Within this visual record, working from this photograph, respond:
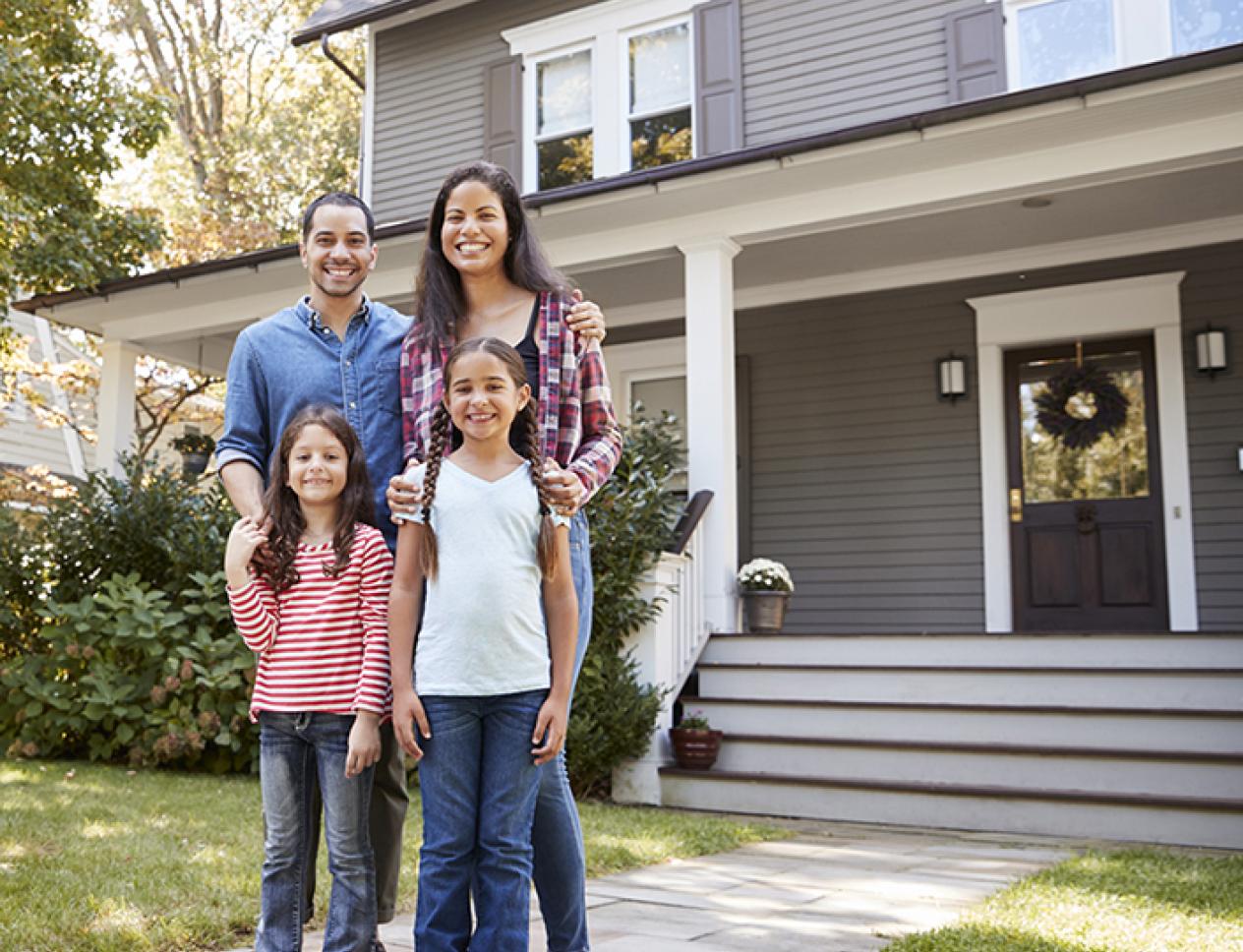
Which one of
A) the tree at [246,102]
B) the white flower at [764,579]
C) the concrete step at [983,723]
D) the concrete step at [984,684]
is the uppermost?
the tree at [246,102]

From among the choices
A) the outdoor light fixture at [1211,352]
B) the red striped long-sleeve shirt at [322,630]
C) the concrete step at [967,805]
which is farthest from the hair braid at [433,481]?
the outdoor light fixture at [1211,352]

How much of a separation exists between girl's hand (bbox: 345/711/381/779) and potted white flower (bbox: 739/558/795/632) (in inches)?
195

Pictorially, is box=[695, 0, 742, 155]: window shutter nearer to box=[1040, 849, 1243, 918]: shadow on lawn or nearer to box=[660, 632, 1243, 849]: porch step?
box=[660, 632, 1243, 849]: porch step

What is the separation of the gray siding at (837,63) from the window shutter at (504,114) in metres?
2.01

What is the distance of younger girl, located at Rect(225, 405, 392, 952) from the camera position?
6.91 ft

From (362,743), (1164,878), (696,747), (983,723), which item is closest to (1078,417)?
(983,723)

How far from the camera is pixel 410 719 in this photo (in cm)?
203

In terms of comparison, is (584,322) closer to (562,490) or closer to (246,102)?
(562,490)

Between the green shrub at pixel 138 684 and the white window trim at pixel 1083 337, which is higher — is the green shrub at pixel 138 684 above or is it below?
below

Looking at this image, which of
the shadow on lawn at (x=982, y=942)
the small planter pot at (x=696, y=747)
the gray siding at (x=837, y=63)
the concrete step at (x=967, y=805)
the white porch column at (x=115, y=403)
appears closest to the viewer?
the shadow on lawn at (x=982, y=942)

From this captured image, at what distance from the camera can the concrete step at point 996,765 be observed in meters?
4.98

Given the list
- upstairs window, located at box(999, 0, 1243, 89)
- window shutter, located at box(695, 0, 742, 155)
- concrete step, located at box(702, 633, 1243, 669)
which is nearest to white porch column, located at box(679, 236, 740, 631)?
concrete step, located at box(702, 633, 1243, 669)

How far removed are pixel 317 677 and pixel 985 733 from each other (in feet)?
13.9

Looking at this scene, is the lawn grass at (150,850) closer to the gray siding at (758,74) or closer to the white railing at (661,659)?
the white railing at (661,659)
